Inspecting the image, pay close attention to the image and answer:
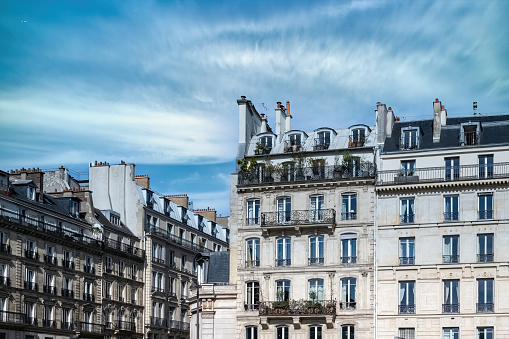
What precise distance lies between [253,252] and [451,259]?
479 inches

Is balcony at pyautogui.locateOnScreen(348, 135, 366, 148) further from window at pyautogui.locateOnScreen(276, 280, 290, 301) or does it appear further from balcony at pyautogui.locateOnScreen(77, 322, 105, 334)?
balcony at pyautogui.locateOnScreen(77, 322, 105, 334)

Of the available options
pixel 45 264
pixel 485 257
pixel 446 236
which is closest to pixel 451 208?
pixel 446 236

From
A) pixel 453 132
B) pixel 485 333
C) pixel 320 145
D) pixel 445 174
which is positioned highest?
pixel 453 132

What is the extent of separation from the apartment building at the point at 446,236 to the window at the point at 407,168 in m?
0.06

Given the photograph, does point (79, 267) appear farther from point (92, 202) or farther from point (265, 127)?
point (265, 127)

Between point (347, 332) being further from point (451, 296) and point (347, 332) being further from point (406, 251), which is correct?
point (451, 296)

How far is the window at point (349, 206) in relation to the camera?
5213 cm

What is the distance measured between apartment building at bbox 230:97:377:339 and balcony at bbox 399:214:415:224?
1.84m

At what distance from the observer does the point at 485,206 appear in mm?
49125

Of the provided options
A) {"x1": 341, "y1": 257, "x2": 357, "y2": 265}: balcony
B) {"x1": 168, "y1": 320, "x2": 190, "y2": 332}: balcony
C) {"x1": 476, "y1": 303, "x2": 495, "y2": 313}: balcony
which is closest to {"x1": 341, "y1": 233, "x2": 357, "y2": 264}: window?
{"x1": 341, "y1": 257, "x2": 357, "y2": 265}: balcony

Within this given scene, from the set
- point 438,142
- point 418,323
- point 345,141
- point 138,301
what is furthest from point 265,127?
point 138,301

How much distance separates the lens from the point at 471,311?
47.9 meters

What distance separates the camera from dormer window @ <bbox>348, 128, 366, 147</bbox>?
179 feet

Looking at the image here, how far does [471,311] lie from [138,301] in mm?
36341
